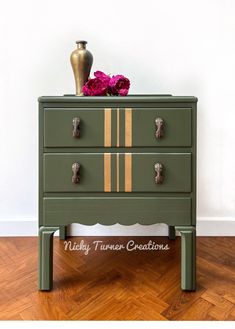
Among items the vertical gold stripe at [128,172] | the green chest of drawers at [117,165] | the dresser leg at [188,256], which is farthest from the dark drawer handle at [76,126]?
the dresser leg at [188,256]

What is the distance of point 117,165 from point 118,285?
559 millimetres

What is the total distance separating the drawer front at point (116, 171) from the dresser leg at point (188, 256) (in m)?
0.18

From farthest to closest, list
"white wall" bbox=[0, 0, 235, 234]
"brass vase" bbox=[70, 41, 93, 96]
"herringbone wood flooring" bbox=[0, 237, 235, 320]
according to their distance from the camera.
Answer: "white wall" bbox=[0, 0, 235, 234] → "brass vase" bbox=[70, 41, 93, 96] → "herringbone wood flooring" bbox=[0, 237, 235, 320]

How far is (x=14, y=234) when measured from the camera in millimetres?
1938

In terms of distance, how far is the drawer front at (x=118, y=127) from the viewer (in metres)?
1.27

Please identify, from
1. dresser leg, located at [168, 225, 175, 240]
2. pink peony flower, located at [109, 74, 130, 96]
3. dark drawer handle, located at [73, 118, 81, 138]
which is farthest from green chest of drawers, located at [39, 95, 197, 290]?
dresser leg, located at [168, 225, 175, 240]

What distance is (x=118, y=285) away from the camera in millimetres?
1388

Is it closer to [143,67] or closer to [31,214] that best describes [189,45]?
[143,67]

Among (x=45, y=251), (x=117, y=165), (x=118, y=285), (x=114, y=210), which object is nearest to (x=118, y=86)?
(x=117, y=165)

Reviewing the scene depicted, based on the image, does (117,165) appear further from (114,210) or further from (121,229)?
(121,229)

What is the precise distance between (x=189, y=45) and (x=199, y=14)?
0.19 metres

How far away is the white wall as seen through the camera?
183 centimetres

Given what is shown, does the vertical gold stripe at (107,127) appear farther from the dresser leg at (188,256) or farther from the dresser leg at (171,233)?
the dresser leg at (171,233)

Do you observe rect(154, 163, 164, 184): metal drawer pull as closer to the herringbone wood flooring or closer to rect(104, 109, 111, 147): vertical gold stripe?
rect(104, 109, 111, 147): vertical gold stripe
